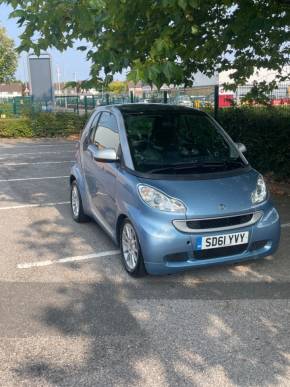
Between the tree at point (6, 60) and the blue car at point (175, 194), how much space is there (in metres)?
43.4

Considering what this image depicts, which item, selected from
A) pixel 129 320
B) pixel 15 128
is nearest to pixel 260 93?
pixel 129 320

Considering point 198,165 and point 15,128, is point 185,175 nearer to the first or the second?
point 198,165

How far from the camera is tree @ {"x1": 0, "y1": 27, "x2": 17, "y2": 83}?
46456mm

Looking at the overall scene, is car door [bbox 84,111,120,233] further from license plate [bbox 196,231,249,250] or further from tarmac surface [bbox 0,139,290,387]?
license plate [bbox 196,231,249,250]

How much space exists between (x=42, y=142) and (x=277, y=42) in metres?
12.6

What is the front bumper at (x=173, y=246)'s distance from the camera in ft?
13.1

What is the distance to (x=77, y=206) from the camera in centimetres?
629

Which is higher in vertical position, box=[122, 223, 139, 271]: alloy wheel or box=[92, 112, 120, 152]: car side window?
box=[92, 112, 120, 152]: car side window

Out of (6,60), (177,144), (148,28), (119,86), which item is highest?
(6,60)

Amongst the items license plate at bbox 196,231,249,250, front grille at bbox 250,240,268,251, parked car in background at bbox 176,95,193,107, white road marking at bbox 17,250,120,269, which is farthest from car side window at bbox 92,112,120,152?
parked car in background at bbox 176,95,193,107

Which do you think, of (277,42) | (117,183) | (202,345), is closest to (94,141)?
(117,183)

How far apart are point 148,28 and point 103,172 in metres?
1.86

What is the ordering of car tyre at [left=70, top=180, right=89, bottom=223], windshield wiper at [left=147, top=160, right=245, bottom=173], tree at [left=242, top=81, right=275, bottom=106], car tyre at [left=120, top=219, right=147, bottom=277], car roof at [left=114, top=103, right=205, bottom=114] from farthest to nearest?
tree at [left=242, top=81, right=275, bottom=106], car tyre at [left=70, top=180, right=89, bottom=223], car roof at [left=114, top=103, right=205, bottom=114], windshield wiper at [left=147, top=160, right=245, bottom=173], car tyre at [left=120, top=219, right=147, bottom=277]

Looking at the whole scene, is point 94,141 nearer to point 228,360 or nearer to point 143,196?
point 143,196
